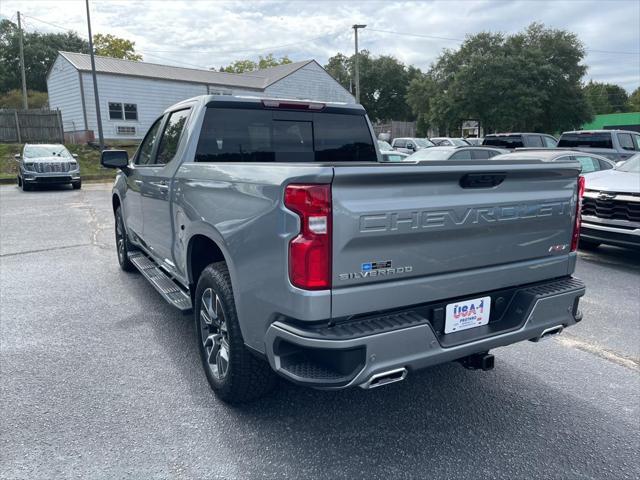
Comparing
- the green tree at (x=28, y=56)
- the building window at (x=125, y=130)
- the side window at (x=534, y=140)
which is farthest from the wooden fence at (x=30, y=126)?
the green tree at (x=28, y=56)

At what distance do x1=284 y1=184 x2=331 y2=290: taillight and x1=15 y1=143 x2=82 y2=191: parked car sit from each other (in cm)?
1731

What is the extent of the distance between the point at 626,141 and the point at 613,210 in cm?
1033

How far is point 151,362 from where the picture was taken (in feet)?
12.6

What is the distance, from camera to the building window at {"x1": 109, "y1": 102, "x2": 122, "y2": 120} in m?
28.9

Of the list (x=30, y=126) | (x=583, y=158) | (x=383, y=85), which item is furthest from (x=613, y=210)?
(x=383, y=85)

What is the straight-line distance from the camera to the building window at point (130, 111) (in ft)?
96.7

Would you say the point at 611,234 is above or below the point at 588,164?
below

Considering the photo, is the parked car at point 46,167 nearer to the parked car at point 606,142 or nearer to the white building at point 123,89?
the white building at point 123,89

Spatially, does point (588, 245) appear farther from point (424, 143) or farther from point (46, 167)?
point (424, 143)

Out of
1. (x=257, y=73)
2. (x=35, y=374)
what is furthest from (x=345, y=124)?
(x=257, y=73)

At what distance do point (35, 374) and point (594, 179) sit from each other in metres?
7.48

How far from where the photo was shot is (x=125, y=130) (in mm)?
29594

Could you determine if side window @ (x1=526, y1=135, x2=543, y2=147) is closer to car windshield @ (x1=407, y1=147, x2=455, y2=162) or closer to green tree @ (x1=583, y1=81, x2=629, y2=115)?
car windshield @ (x1=407, y1=147, x2=455, y2=162)

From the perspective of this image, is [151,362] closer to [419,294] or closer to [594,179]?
[419,294]
